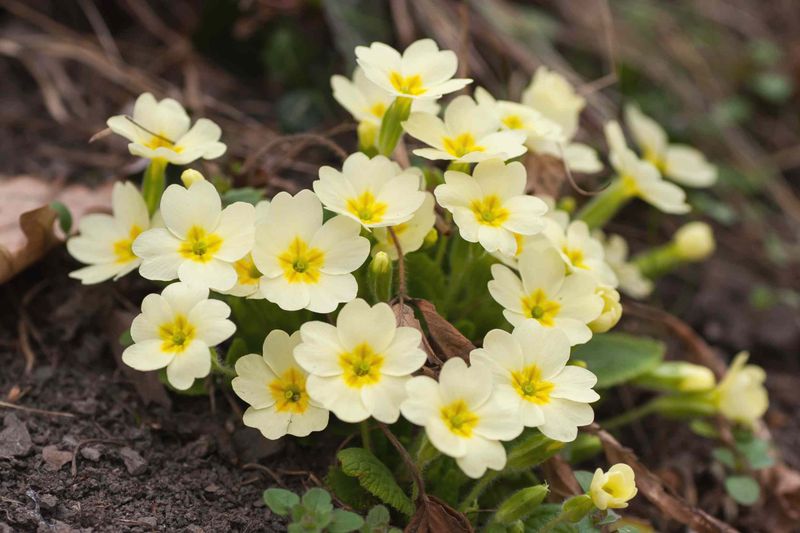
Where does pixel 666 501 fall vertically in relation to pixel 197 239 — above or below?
below

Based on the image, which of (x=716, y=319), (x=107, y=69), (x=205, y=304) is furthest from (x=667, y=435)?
(x=107, y=69)

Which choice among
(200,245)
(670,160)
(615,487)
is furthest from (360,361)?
(670,160)

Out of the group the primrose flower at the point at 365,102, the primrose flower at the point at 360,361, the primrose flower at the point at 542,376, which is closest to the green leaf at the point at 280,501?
the primrose flower at the point at 360,361

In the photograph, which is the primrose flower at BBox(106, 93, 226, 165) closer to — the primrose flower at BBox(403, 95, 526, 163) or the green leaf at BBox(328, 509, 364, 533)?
the primrose flower at BBox(403, 95, 526, 163)

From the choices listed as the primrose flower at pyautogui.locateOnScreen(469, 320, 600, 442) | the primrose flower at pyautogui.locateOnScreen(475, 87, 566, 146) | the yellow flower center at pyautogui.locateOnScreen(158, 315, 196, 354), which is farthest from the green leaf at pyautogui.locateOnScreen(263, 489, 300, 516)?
the primrose flower at pyautogui.locateOnScreen(475, 87, 566, 146)

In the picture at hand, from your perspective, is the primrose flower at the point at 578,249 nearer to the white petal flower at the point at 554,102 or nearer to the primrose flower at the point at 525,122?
the primrose flower at the point at 525,122

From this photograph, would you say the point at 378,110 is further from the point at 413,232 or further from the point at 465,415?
the point at 465,415

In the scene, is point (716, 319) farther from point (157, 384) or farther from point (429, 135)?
point (157, 384)
